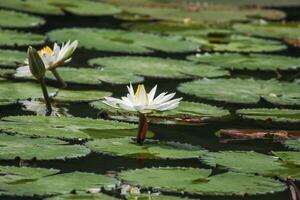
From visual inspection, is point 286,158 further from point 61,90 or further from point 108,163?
point 61,90

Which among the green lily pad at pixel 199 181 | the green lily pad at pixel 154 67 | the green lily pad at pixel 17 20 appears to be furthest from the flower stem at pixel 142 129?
the green lily pad at pixel 17 20

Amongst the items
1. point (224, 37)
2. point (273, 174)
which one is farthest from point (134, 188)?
point (224, 37)

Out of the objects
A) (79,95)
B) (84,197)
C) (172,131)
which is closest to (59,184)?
(84,197)

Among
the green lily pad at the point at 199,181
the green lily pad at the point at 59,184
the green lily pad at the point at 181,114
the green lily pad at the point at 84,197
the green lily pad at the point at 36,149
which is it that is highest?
the green lily pad at the point at 181,114

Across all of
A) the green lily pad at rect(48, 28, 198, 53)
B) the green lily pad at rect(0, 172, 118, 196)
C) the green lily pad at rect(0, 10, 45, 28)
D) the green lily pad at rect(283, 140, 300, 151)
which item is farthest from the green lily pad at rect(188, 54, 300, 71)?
the green lily pad at rect(0, 172, 118, 196)

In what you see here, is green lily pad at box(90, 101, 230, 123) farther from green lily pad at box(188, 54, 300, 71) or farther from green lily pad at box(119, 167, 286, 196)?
green lily pad at box(188, 54, 300, 71)

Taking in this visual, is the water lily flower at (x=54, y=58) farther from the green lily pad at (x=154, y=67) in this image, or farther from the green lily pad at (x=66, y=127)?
the green lily pad at (x=154, y=67)

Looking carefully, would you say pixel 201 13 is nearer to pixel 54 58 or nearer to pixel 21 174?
pixel 54 58
